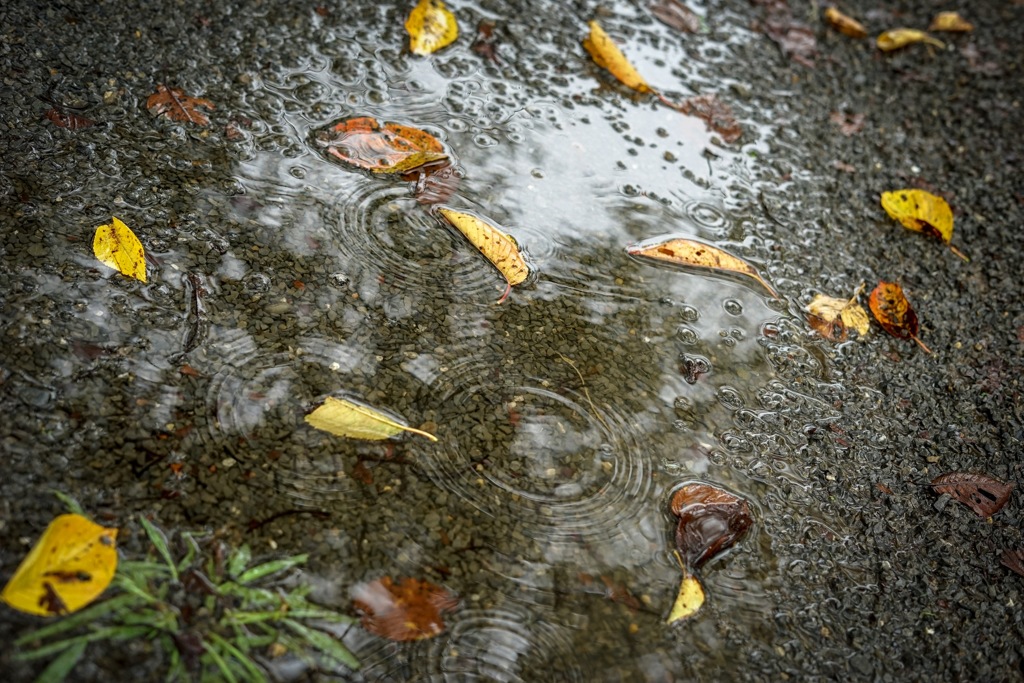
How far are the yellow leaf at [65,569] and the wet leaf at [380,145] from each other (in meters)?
1.18

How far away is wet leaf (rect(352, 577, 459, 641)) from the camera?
1.51 metres

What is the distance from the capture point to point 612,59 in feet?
9.09

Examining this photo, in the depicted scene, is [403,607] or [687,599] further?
[687,599]

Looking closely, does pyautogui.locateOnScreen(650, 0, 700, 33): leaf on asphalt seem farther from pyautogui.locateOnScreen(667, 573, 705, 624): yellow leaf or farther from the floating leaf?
pyautogui.locateOnScreen(667, 573, 705, 624): yellow leaf

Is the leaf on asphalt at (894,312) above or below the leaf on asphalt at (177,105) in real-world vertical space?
below

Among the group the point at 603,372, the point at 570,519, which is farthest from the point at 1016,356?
the point at 570,519

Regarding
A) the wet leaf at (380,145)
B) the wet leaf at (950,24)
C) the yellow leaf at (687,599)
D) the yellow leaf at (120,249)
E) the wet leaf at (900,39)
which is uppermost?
the wet leaf at (950,24)

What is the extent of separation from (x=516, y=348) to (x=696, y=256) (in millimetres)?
636

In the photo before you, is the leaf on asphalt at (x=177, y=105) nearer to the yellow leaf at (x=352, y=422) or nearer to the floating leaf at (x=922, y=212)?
the yellow leaf at (x=352, y=422)

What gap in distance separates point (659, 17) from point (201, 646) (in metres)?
2.59

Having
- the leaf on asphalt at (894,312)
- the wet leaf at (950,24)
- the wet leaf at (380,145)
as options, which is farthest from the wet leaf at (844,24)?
the wet leaf at (380,145)

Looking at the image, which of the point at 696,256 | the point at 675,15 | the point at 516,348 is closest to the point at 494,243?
the point at 516,348

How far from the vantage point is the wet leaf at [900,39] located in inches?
126

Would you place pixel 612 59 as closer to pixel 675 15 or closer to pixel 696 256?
pixel 675 15
